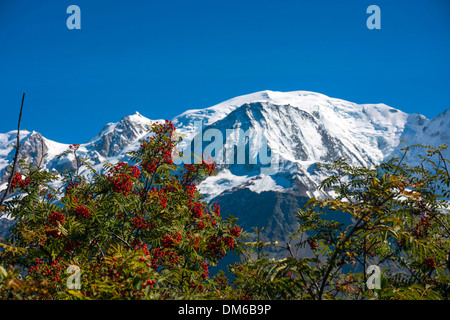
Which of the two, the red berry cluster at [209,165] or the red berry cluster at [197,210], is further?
the red berry cluster at [209,165]

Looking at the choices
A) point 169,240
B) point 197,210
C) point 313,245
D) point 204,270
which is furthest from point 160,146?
point 313,245

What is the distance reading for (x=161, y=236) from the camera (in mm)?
9336

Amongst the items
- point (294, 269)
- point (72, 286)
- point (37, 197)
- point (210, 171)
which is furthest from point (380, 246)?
point (37, 197)

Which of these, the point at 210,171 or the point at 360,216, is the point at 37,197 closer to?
the point at 210,171

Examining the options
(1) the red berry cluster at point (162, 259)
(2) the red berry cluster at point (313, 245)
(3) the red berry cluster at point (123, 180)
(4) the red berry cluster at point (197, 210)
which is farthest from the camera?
(4) the red berry cluster at point (197, 210)

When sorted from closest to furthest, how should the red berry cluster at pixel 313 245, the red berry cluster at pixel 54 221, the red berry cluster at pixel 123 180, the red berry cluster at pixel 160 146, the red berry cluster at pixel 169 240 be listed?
the red berry cluster at pixel 313 245
the red berry cluster at pixel 54 221
the red berry cluster at pixel 169 240
the red berry cluster at pixel 123 180
the red berry cluster at pixel 160 146

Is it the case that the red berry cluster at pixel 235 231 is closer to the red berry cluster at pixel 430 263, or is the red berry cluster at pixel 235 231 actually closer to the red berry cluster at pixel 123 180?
the red berry cluster at pixel 123 180

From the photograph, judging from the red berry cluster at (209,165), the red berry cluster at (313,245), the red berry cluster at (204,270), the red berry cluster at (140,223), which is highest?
the red berry cluster at (209,165)

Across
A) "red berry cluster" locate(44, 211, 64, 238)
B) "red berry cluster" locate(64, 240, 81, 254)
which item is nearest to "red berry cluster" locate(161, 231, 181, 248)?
"red berry cluster" locate(64, 240, 81, 254)

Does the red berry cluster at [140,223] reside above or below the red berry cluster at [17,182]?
below

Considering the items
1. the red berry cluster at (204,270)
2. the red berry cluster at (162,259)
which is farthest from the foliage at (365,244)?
the red berry cluster at (162,259)

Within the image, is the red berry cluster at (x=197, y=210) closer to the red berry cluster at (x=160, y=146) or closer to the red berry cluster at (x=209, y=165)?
the red berry cluster at (x=209, y=165)

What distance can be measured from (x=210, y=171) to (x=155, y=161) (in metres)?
2.09

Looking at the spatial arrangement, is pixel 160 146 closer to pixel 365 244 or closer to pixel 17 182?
pixel 17 182
